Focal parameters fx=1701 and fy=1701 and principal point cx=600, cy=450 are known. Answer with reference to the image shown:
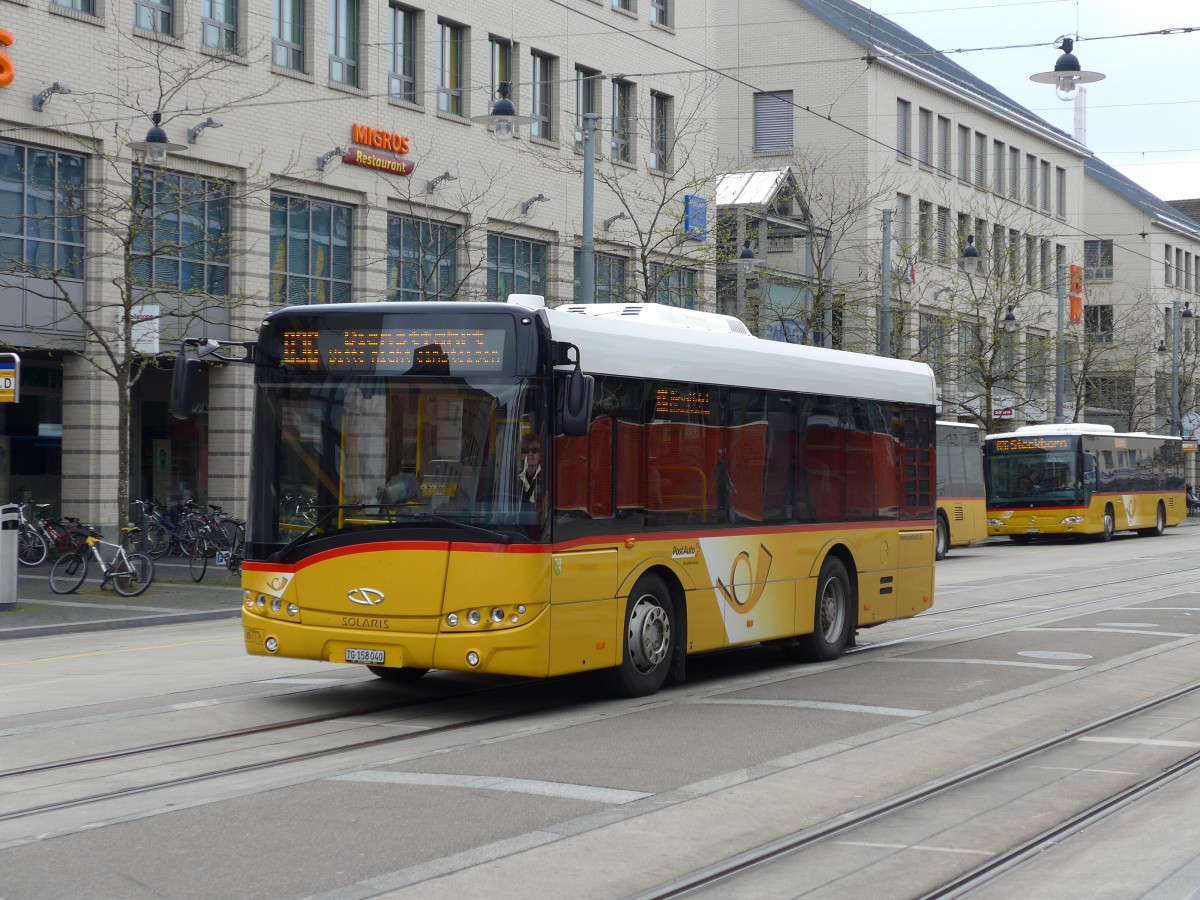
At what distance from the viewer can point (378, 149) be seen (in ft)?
108

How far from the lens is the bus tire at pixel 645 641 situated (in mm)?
11609

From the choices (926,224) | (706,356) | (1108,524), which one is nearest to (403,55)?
(1108,524)

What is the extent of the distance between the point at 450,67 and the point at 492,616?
26234 millimetres

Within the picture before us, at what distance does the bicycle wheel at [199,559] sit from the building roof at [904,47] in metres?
31.4

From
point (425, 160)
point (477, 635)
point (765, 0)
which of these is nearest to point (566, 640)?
point (477, 635)

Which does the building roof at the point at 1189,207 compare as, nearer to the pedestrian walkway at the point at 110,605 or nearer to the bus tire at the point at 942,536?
the bus tire at the point at 942,536

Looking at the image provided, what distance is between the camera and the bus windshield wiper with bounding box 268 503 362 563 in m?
10.9

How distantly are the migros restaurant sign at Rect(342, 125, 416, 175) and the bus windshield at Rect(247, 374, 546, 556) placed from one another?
2174 cm

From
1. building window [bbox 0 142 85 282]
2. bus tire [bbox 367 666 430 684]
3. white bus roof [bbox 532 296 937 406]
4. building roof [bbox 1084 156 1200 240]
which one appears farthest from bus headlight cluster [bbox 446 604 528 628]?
building roof [bbox 1084 156 1200 240]

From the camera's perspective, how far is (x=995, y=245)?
182ft

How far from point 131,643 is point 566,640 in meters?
7.39

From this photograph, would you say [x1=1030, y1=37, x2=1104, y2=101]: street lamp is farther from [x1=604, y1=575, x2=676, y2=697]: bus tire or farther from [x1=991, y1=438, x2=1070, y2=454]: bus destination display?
[x1=991, y1=438, x2=1070, y2=454]: bus destination display

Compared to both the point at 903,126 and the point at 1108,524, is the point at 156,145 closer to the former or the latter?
the point at 1108,524

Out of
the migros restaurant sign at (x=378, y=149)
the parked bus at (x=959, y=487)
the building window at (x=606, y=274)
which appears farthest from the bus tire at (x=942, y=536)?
the migros restaurant sign at (x=378, y=149)
